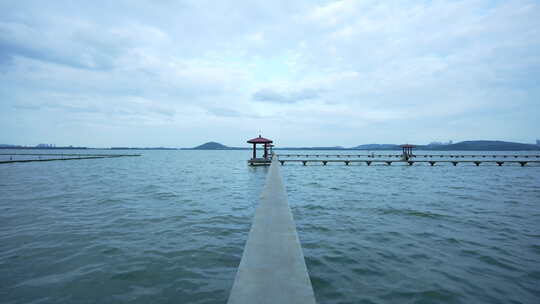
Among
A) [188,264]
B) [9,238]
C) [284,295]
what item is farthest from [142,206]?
[284,295]

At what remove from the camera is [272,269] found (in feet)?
8.89

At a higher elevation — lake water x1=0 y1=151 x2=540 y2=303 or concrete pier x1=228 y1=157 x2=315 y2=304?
concrete pier x1=228 y1=157 x2=315 y2=304

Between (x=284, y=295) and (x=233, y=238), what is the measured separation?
4.87m

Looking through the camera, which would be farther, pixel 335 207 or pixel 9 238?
pixel 335 207

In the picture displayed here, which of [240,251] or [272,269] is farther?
[240,251]

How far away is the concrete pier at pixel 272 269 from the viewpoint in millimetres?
2191

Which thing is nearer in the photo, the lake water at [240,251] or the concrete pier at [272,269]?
the concrete pier at [272,269]

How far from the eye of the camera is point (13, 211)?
9500mm

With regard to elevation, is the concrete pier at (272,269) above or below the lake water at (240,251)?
above

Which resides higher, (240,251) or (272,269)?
(272,269)

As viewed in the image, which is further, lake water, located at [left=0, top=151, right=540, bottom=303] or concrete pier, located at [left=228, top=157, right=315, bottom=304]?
lake water, located at [left=0, top=151, right=540, bottom=303]

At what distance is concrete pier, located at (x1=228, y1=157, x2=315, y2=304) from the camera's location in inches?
86.3

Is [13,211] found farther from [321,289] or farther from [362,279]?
[362,279]

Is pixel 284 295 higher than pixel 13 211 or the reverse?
higher
